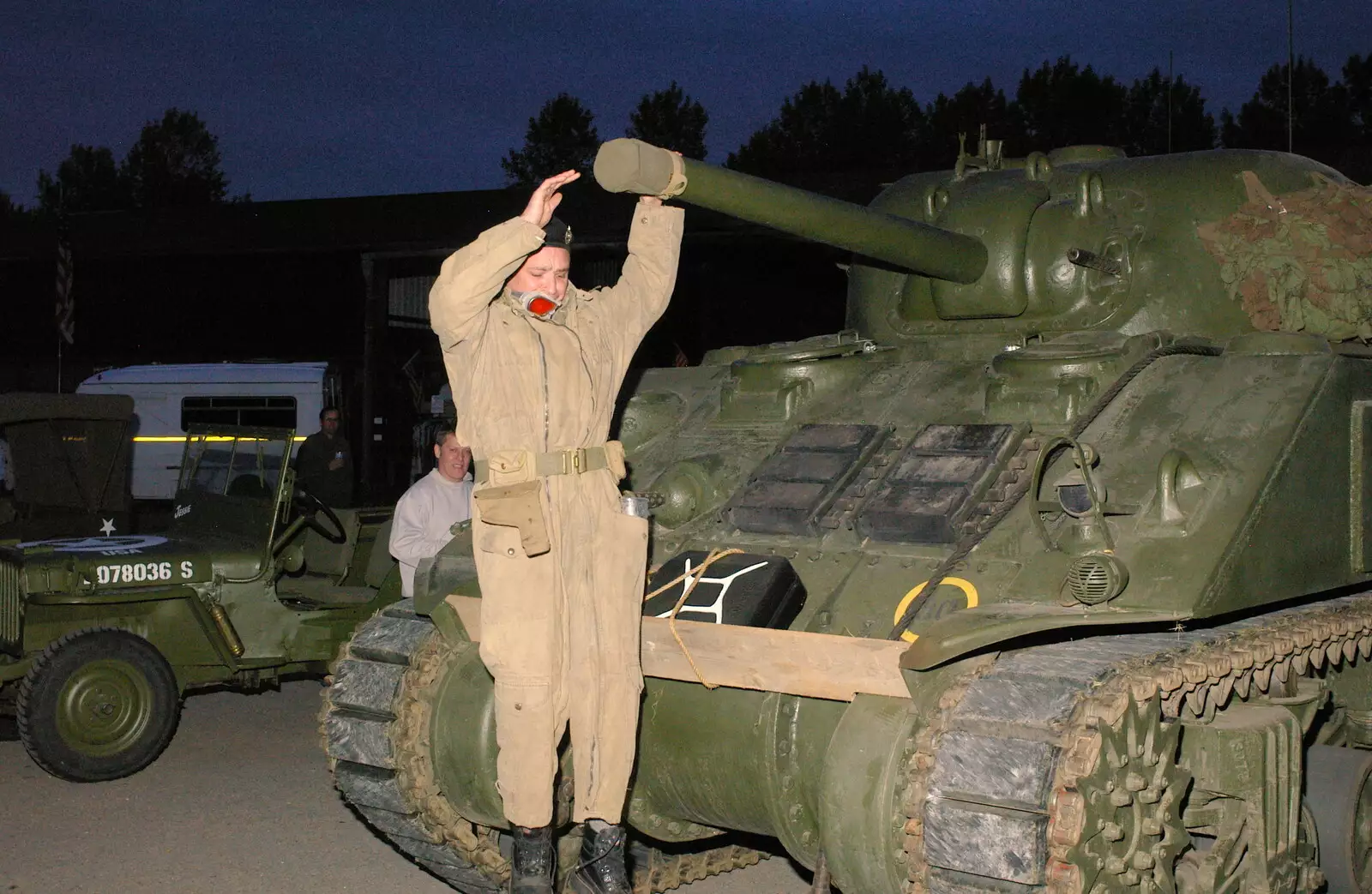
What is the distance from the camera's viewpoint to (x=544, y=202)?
4.15 m

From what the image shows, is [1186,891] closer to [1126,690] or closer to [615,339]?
[1126,690]

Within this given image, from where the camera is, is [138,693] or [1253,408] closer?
[1253,408]

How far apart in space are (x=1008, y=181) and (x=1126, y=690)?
297cm

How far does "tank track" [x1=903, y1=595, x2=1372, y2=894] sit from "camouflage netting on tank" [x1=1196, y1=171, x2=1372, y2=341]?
189cm

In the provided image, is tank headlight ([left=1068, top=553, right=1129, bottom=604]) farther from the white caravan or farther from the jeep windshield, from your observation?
the white caravan

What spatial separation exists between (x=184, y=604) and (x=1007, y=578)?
5.67 metres

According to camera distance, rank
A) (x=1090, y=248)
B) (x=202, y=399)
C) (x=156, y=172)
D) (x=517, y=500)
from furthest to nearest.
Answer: (x=156, y=172) < (x=202, y=399) < (x=1090, y=248) < (x=517, y=500)

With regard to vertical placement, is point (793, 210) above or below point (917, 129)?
below

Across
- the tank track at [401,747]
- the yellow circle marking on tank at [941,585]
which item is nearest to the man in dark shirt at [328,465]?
the tank track at [401,747]

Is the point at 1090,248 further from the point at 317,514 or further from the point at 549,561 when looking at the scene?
the point at 317,514

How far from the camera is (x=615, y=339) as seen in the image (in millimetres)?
4738

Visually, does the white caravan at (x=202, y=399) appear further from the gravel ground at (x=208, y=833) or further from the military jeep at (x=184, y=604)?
the gravel ground at (x=208, y=833)

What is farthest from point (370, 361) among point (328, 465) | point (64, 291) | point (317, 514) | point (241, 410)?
point (317, 514)

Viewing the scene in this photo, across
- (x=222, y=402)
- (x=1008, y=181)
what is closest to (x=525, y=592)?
(x=1008, y=181)
